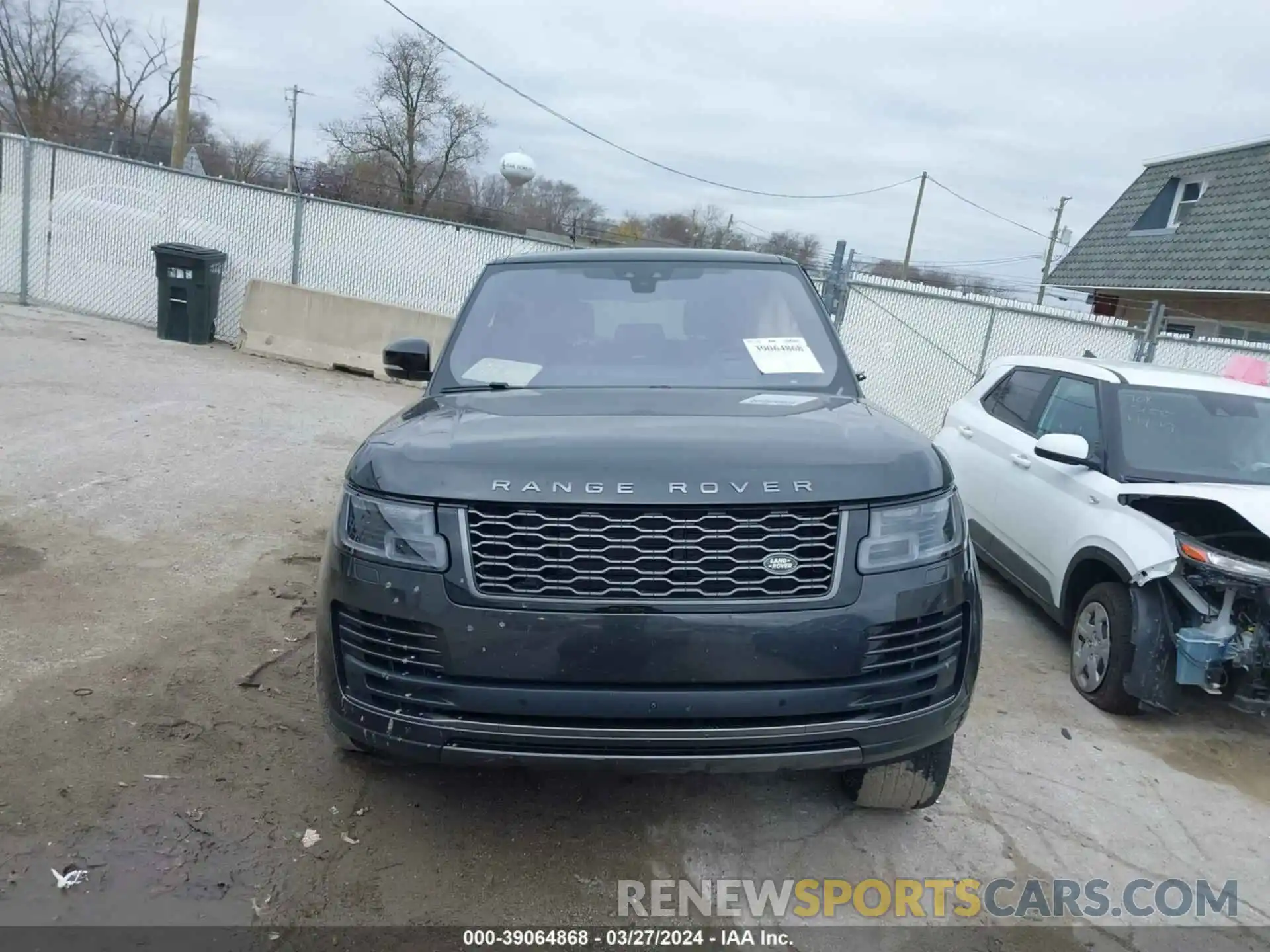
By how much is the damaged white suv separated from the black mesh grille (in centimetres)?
247

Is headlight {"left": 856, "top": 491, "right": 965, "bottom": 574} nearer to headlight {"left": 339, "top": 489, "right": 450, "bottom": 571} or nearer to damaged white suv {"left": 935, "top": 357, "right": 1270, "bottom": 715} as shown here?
headlight {"left": 339, "top": 489, "right": 450, "bottom": 571}

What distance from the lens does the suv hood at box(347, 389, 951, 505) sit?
7.80ft

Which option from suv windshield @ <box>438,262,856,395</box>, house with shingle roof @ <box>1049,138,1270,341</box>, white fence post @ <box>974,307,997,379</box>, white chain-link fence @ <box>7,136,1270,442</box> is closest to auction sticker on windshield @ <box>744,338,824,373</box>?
suv windshield @ <box>438,262,856,395</box>

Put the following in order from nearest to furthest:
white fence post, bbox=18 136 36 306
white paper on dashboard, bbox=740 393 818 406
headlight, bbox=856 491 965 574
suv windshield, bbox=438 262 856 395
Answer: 1. headlight, bbox=856 491 965 574
2. white paper on dashboard, bbox=740 393 818 406
3. suv windshield, bbox=438 262 856 395
4. white fence post, bbox=18 136 36 306

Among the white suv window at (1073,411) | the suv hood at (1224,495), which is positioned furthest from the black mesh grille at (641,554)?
the white suv window at (1073,411)

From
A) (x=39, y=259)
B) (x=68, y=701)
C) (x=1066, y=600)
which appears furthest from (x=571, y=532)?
(x=39, y=259)

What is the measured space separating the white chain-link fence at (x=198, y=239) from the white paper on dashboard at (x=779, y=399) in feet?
34.2

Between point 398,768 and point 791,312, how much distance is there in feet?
8.02

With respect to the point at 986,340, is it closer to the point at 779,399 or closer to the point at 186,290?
the point at 779,399

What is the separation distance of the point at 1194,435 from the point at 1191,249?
16.8 m

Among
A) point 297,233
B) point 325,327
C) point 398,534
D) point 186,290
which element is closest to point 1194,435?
point 398,534

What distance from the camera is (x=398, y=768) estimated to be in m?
3.18

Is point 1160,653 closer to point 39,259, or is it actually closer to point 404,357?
point 404,357

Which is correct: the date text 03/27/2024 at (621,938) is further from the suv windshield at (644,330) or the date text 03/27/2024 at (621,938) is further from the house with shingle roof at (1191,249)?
the house with shingle roof at (1191,249)
